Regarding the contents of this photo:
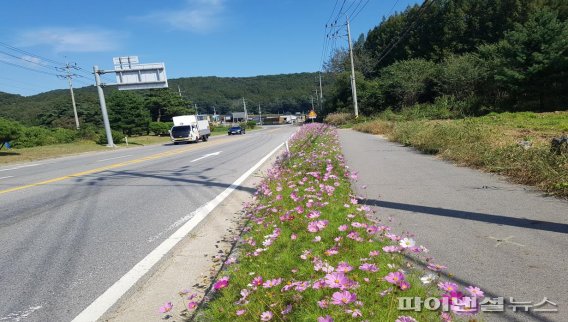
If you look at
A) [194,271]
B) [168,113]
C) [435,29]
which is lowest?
[194,271]

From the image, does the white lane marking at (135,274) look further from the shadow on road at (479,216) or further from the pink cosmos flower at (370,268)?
the shadow on road at (479,216)

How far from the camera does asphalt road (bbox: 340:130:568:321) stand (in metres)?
2.79

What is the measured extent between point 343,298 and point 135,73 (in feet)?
109

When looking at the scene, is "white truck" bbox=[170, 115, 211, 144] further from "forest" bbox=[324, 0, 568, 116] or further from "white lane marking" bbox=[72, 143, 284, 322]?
"white lane marking" bbox=[72, 143, 284, 322]

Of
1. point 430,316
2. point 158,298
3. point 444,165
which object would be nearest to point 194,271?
point 158,298

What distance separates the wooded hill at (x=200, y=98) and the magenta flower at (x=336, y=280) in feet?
266

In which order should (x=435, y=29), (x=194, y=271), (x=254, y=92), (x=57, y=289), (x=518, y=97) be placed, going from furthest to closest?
1. (x=254, y=92)
2. (x=435, y=29)
3. (x=518, y=97)
4. (x=194, y=271)
5. (x=57, y=289)

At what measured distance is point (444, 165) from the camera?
8.56 m

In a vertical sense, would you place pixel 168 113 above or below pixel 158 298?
above

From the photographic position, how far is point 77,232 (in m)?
5.34

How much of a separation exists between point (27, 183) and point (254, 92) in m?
165

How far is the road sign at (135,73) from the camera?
3138cm

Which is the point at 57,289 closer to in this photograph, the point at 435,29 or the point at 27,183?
the point at 27,183

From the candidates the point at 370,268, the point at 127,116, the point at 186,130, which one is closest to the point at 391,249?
the point at 370,268
